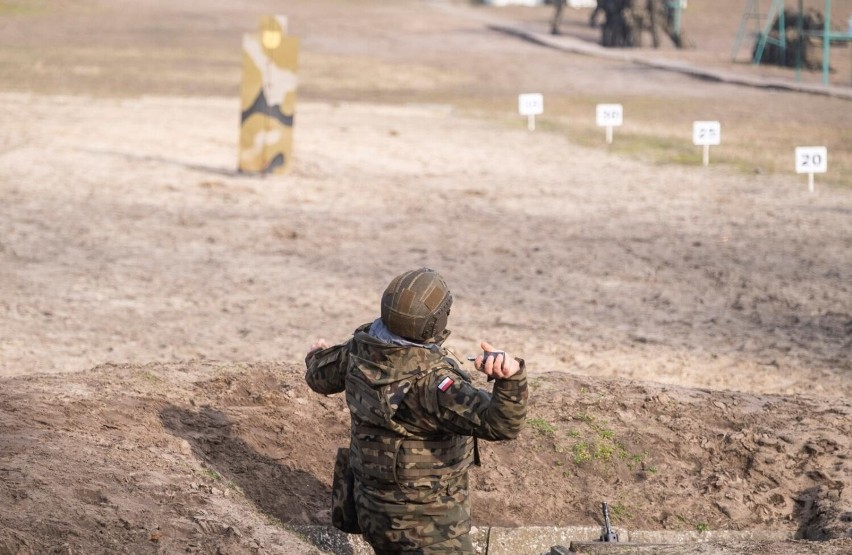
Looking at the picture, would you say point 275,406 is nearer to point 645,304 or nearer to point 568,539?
point 568,539

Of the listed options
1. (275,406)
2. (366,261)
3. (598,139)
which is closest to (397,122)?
(598,139)

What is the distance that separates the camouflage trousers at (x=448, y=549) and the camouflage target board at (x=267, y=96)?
1121 cm

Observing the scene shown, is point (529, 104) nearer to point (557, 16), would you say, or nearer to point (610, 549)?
point (610, 549)

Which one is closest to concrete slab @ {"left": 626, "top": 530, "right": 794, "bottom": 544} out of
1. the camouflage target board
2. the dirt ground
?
the dirt ground

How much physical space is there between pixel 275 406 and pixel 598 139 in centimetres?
1372

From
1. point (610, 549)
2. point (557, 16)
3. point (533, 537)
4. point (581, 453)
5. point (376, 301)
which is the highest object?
point (557, 16)

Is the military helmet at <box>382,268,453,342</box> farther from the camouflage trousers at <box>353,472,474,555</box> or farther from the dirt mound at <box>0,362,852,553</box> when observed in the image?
the dirt mound at <box>0,362,852,553</box>

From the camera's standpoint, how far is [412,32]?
41.4 metres

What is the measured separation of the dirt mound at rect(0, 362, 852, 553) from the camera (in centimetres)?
453

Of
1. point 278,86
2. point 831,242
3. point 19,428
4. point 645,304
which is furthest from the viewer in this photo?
point 278,86

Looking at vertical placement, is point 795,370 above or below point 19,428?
below

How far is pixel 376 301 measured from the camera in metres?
9.56

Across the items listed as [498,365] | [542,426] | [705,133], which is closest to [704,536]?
[542,426]

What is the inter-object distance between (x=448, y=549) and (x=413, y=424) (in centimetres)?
47
